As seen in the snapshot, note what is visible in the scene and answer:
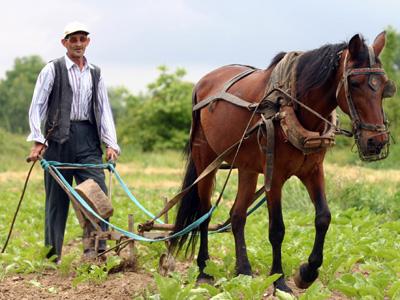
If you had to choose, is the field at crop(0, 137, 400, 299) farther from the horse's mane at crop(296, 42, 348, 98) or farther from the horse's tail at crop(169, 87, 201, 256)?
the horse's mane at crop(296, 42, 348, 98)

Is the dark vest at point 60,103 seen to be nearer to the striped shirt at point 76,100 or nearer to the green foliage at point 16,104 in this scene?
the striped shirt at point 76,100

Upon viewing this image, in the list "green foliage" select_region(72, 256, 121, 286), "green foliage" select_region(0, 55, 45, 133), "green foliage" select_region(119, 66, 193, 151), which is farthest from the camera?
"green foliage" select_region(0, 55, 45, 133)

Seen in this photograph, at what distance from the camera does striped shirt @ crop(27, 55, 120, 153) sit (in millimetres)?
6980

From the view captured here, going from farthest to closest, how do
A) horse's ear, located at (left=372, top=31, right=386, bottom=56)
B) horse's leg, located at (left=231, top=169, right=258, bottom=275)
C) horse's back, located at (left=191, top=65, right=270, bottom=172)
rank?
horse's leg, located at (left=231, top=169, right=258, bottom=275)
horse's back, located at (left=191, top=65, right=270, bottom=172)
horse's ear, located at (left=372, top=31, right=386, bottom=56)

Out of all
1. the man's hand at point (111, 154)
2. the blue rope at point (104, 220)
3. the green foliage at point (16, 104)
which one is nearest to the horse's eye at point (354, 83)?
the blue rope at point (104, 220)

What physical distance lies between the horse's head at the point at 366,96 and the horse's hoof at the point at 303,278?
119 cm

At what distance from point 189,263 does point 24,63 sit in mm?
74040

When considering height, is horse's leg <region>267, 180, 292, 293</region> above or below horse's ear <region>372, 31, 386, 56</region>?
below

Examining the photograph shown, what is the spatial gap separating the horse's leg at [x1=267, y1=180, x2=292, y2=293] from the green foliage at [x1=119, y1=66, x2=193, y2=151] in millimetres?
27062

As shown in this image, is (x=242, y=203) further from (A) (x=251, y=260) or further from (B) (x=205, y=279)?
(B) (x=205, y=279)

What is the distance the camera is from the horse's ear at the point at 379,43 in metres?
5.28

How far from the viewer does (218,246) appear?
8.57 meters

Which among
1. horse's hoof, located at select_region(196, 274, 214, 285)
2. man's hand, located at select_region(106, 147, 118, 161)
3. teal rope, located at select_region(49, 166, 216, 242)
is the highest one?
man's hand, located at select_region(106, 147, 118, 161)

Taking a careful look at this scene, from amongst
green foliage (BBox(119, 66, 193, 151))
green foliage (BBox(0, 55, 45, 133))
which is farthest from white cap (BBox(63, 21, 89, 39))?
green foliage (BBox(0, 55, 45, 133))
